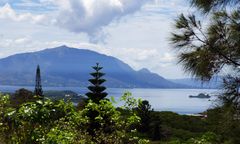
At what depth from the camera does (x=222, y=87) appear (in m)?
10.7

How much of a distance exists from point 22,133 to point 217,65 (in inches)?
185

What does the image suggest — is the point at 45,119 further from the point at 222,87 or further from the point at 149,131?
the point at 149,131

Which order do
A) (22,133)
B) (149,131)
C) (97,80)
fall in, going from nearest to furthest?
(22,133) < (97,80) < (149,131)

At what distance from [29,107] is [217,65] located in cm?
447

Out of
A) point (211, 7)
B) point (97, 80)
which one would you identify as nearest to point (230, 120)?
point (211, 7)

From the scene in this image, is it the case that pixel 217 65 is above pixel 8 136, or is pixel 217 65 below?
above

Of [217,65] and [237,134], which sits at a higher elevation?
[217,65]

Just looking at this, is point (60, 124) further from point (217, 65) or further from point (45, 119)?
point (217, 65)

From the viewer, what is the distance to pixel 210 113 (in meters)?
10.7

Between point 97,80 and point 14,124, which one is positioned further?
point 97,80

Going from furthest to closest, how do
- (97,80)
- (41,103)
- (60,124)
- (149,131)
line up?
(149,131) → (97,80) → (60,124) → (41,103)

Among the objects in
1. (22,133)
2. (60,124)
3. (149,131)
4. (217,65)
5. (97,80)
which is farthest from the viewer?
(149,131)

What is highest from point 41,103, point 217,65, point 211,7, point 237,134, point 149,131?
point 211,7

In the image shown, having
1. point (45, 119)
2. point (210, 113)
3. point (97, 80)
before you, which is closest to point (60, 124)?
point (45, 119)
